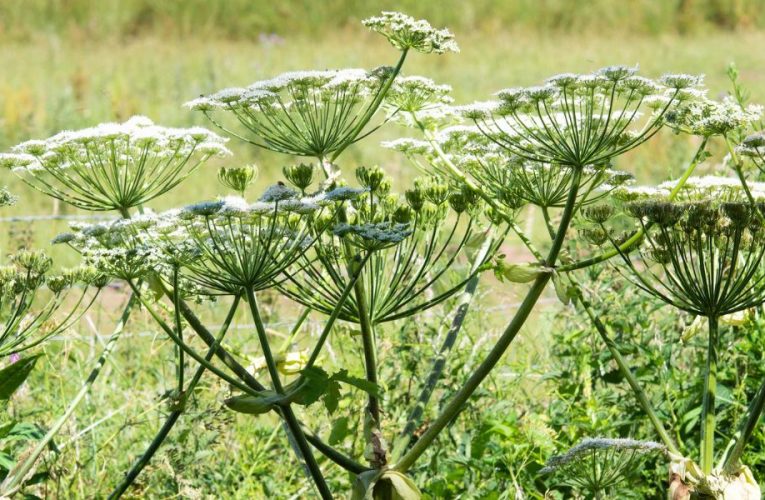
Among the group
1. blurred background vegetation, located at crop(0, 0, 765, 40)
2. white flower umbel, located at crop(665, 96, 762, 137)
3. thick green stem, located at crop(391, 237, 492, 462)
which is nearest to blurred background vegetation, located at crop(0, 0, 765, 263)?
blurred background vegetation, located at crop(0, 0, 765, 40)

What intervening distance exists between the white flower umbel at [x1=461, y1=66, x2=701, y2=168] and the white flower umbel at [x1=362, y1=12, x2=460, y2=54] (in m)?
0.14

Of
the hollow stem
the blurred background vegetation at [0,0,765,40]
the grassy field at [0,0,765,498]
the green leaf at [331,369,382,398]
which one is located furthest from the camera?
the blurred background vegetation at [0,0,765,40]

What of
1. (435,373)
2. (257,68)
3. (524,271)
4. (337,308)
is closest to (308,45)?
(257,68)

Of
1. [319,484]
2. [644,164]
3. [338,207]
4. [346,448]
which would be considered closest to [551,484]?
[346,448]

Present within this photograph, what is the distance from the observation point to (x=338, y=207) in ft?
6.96

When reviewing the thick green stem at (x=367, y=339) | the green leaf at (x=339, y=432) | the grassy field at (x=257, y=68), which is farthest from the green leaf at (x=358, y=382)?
the grassy field at (x=257, y=68)

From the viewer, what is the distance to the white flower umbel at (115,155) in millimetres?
2230

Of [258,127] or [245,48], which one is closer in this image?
[258,127]

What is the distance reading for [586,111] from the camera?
217 centimetres

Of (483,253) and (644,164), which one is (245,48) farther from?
(483,253)

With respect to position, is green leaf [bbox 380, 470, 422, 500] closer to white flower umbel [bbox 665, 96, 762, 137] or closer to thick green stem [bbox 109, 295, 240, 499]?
thick green stem [bbox 109, 295, 240, 499]

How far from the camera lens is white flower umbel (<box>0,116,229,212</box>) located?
7.32 ft

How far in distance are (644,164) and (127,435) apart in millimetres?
7353

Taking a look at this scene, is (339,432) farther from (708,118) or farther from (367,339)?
(708,118)
